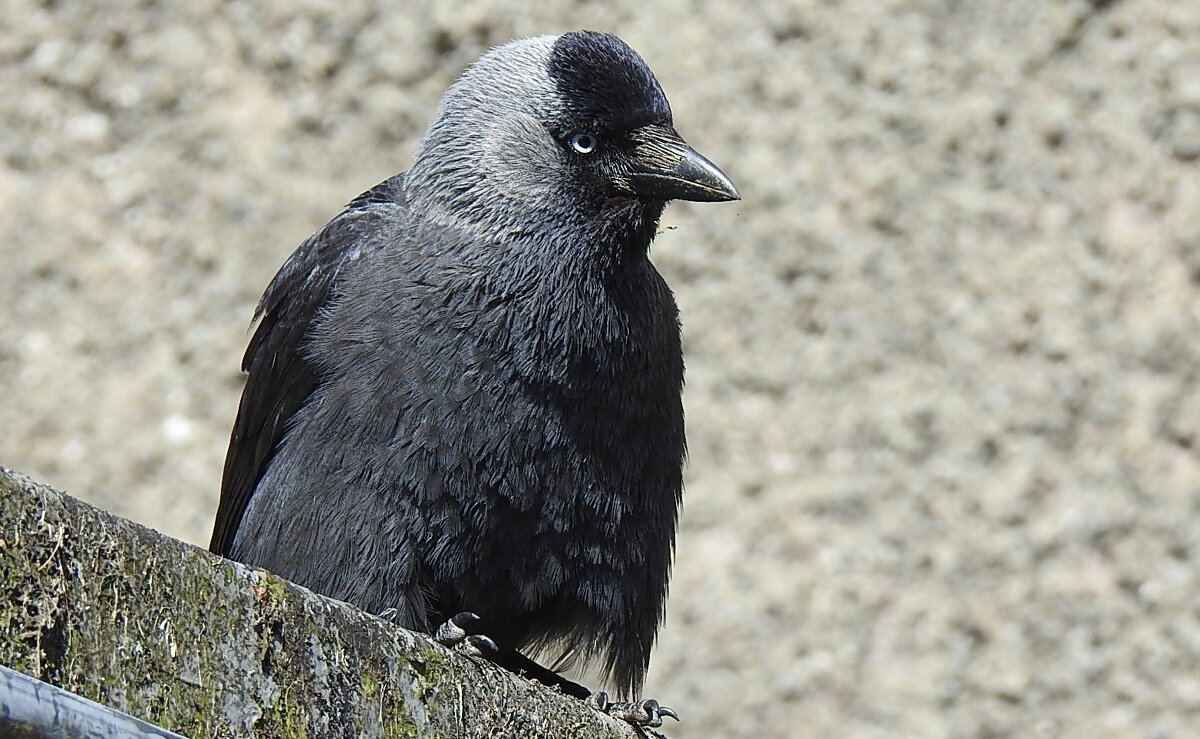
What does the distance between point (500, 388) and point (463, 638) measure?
508 mm

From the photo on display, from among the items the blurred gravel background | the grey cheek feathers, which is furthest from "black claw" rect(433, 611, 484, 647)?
the blurred gravel background

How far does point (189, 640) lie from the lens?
6.48 feet

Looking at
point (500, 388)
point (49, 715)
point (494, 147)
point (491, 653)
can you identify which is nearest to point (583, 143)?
point (494, 147)

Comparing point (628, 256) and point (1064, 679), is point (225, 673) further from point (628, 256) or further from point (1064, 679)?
point (1064, 679)

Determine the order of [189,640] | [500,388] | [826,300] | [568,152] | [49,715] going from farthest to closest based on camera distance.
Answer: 1. [826,300]
2. [568,152]
3. [500,388]
4. [189,640]
5. [49,715]

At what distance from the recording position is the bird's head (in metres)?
3.71

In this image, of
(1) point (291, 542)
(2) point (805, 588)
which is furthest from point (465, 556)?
(2) point (805, 588)

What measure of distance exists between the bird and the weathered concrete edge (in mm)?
899

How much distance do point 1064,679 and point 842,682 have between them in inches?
25.0

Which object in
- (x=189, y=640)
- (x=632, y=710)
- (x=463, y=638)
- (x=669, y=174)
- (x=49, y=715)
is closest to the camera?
(x=49, y=715)

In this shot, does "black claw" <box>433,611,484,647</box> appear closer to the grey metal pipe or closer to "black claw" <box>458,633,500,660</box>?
"black claw" <box>458,633,500,660</box>

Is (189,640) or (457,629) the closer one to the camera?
(189,640)

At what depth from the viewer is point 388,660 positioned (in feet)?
7.63

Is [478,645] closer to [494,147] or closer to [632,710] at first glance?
[632,710]
